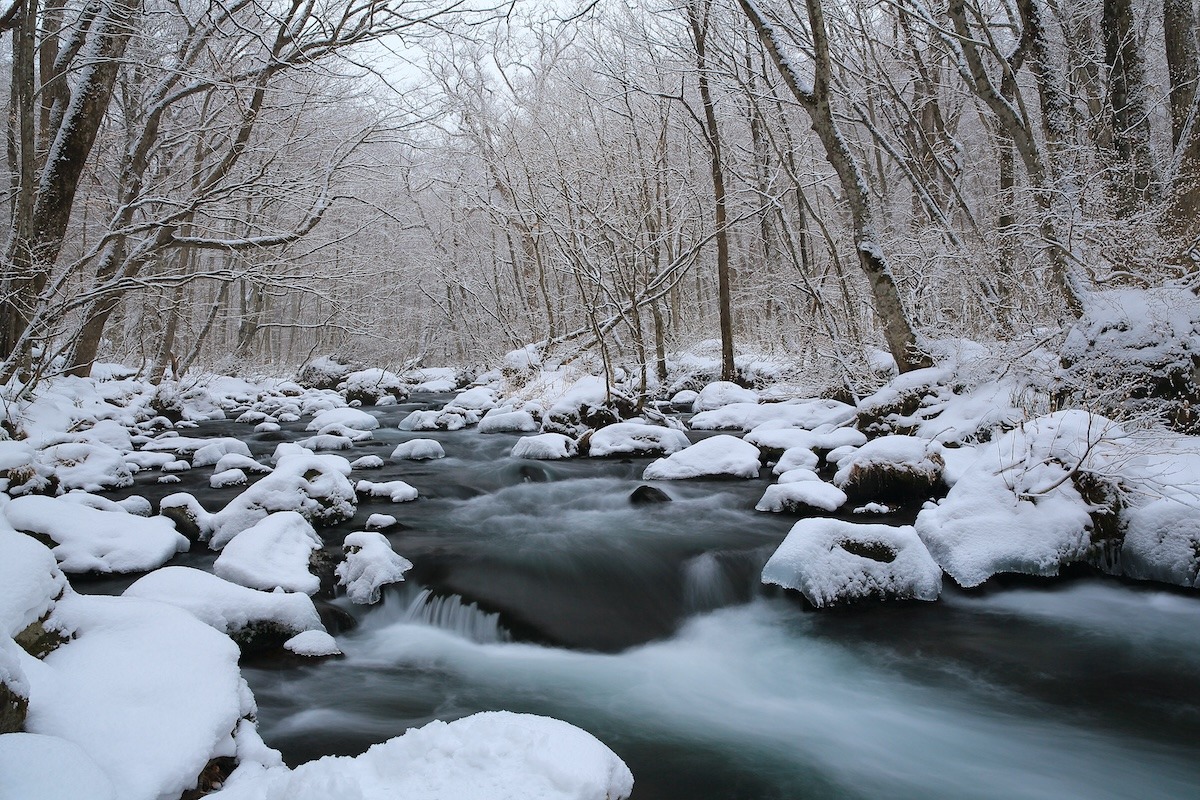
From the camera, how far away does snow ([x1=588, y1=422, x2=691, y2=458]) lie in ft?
31.4

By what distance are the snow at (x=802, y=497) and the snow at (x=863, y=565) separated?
148 centimetres

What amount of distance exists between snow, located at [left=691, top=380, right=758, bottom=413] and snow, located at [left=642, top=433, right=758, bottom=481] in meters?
4.85

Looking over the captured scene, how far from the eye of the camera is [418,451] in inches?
398

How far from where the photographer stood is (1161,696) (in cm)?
356

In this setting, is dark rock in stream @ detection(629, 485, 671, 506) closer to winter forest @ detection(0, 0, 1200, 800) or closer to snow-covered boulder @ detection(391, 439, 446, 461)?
winter forest @ detection(0, 0, 1200, 800)

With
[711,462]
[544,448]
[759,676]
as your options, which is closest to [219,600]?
[759,676]

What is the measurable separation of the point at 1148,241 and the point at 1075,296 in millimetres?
690

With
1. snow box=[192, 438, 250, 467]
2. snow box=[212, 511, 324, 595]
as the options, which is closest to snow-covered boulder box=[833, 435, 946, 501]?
snow box=[212, 511, 324, 595]

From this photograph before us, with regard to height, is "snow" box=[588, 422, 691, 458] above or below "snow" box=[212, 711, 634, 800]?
above

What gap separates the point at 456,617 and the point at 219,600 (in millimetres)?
1616

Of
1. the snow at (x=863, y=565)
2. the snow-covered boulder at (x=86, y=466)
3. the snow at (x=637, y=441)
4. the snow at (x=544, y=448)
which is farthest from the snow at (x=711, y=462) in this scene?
the snow-covered boulder at (x=86, y=466)

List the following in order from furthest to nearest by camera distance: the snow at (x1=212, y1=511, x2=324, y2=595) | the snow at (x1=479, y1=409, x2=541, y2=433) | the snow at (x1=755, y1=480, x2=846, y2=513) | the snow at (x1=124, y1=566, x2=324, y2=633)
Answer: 1. the snow at (x1=479, y1=409, x2=541, y2=433)
2. the snow at (x1=755, y1=480, x2=846, y2=513)
3. the snow at (x1=212, y1=511, x2=324, y2=595)
4. the snow at (x1=124, y1=566, x2=324, y2=633)

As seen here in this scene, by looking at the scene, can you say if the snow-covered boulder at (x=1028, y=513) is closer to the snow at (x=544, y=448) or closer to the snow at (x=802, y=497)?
the snow at (x=802, y=497)

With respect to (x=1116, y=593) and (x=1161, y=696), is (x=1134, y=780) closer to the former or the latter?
(x=1161, y=696)
